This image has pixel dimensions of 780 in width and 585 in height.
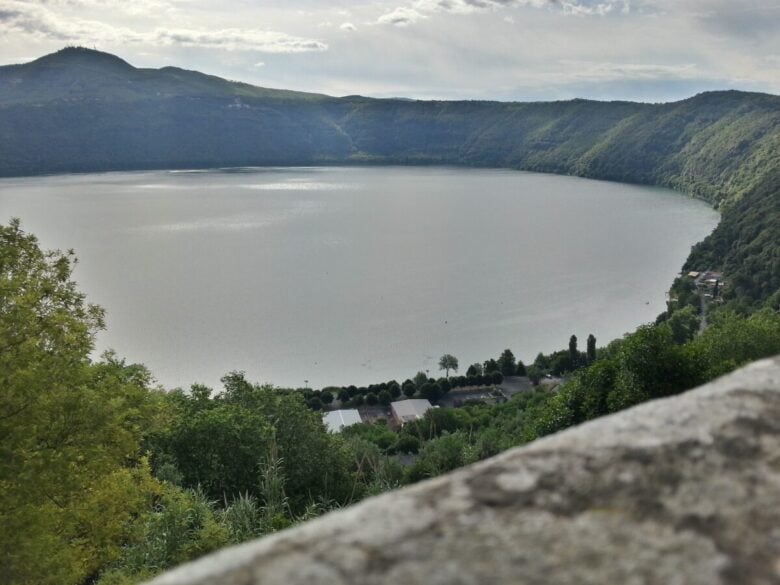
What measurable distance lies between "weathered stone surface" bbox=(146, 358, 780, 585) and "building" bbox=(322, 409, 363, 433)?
142 ft

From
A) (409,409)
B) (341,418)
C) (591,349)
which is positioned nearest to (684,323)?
(591,349)

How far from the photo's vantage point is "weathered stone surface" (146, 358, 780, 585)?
1.20 metres

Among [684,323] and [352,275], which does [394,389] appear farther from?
[352,275]

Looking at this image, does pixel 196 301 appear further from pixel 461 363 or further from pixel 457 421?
pixel 457 421

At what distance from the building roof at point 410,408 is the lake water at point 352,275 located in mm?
5392

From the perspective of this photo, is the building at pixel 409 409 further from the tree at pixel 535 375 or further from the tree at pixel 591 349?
the tree at pixel 591 349

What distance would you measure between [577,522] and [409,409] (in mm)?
48438

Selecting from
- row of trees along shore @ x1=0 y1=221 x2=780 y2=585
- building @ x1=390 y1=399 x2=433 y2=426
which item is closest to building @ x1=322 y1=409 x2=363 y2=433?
building @ x1=390 y1=399 x2=433 y2=426

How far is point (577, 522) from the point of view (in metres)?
1.32

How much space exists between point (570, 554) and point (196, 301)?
242 ft

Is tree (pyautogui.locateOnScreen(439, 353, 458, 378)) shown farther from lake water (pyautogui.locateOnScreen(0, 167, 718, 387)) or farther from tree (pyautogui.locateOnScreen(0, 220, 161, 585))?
tree (pyautogui.locateOnScreen(0, 220, 161, 585))

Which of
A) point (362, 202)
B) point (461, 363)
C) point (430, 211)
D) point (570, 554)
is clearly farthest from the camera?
point (362, 202)

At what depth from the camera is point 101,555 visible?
364 inches

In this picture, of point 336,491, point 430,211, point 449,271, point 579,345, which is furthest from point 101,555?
point 430,211
